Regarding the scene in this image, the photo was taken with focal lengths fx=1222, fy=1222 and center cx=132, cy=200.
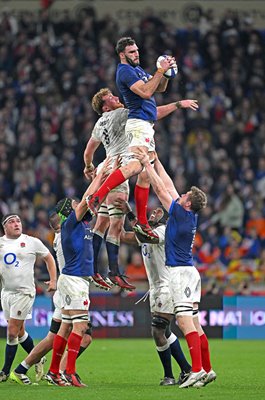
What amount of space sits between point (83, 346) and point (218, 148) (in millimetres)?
11042

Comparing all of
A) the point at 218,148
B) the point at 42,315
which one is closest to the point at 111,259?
the point at 42,315

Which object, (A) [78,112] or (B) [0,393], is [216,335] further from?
(B) [0,393]

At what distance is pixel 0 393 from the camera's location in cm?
1302

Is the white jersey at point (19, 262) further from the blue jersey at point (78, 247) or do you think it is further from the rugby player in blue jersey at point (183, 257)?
the rugby player in blue jersey at point (183, 257)

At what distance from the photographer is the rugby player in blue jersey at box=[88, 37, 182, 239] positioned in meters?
12.9

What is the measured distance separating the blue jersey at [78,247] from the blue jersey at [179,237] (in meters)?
1.09

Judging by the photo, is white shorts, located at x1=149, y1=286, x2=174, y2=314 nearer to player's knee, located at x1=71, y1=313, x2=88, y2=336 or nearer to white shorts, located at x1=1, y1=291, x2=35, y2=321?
player's knee, located at x1=71, y1=313, x2=88, y2=336

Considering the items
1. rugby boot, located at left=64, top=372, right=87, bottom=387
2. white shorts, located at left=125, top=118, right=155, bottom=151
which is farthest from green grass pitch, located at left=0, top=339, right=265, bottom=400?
white shorts, located at left=125, top=118, right=155, bottom=151

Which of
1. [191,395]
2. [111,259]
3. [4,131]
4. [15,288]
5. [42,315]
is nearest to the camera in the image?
[191,395]

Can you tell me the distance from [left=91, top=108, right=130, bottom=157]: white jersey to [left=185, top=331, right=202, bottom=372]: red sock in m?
2.20

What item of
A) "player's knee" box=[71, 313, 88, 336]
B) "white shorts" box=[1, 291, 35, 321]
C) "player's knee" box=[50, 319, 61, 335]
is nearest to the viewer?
"player's knee" box=[71, 313, 88, 336]

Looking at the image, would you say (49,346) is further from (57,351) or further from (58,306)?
(58,306)

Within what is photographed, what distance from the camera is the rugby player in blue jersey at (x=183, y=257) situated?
13188 mm

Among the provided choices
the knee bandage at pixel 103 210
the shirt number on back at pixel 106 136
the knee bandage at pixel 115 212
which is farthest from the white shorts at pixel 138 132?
the knee bandage at pixel 103 210
